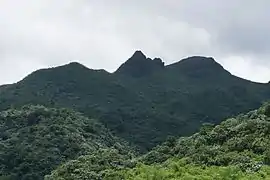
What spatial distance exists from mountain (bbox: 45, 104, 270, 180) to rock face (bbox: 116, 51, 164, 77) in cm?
9184

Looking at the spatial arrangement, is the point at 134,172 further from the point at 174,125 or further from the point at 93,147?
the point at 174,125

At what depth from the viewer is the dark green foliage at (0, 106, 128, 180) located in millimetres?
47812

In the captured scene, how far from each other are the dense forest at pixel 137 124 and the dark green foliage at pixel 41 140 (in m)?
0.08

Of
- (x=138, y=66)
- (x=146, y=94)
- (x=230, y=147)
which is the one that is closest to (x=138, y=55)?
(x=138, y=66)

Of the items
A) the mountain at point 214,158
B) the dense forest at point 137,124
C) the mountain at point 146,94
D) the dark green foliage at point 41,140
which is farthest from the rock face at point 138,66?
the mountain at point 214,158

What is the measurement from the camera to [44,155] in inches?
1905

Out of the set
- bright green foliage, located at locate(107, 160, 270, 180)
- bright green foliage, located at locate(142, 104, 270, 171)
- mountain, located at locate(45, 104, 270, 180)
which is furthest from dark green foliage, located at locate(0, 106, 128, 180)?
bright green foliage, located at locate(107, 160, 270, 180)

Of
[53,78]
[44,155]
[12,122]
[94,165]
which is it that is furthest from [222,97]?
[94,165]

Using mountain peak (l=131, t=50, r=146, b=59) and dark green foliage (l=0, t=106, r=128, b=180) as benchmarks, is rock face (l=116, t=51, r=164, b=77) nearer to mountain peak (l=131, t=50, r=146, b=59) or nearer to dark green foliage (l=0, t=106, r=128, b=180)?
mountain peak (l=131, t=50, r=146, b=59)

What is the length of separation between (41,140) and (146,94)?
58.0 metres

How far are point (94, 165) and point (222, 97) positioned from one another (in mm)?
83152

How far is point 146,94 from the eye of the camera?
108 m

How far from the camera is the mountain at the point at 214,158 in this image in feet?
54.4

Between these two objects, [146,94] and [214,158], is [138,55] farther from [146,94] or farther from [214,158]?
[214,158]
